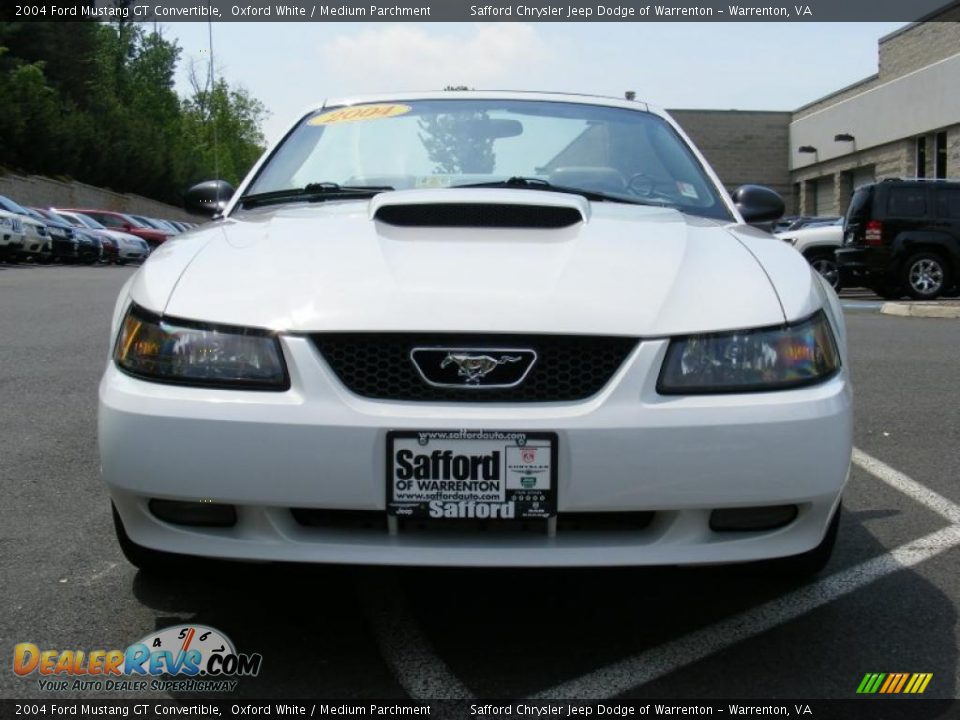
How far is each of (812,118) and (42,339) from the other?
36994mm

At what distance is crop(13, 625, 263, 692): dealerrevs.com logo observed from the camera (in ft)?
8.43

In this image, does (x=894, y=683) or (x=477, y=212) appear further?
(x=477, y=212)

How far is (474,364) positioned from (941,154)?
3053cm

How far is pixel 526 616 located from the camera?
117 inches

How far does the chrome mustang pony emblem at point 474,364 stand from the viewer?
246 centimetres

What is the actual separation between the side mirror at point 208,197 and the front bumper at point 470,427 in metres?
1.83

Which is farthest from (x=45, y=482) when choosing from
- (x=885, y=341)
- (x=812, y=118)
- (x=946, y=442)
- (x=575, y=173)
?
(x=812, y=118)

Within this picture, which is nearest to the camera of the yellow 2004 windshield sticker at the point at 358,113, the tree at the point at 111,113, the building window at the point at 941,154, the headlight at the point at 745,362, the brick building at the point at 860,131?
the headlight at the point at 745,362

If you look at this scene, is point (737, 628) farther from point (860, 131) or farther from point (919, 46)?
point (860, 131)

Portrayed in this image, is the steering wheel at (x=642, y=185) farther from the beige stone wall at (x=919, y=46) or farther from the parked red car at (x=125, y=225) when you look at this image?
the parked red car at (x=125, y=225)

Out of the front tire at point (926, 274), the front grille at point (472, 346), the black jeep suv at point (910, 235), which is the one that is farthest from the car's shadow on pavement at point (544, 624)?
the front tire at point (926, 274)

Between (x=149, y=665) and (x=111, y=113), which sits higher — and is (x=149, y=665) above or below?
below

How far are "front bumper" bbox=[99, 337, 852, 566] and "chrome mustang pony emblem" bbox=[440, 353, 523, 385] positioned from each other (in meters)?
0.07

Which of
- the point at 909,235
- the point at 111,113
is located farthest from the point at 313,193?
the point at 111,113
